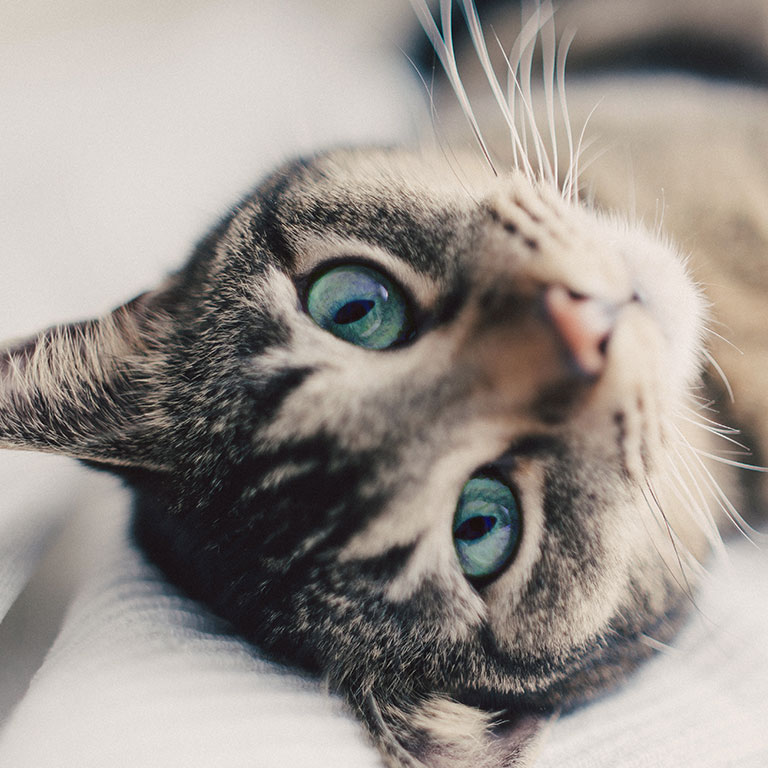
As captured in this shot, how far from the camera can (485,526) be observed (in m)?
0.51

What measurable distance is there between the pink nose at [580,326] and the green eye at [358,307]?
0.41 feet

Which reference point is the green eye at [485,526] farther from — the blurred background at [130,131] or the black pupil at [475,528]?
the blurred background at [130,131]

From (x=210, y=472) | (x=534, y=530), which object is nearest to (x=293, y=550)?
(x=210, y=472)

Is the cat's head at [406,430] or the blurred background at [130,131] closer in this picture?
the cat's head at [406,430]

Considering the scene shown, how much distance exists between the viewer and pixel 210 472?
490 mm

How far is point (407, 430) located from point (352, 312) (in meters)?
0.11

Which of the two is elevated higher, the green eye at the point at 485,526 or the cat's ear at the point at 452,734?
the green eye at the point at 485,526

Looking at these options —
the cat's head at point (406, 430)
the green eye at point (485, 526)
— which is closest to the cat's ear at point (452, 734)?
the cat's head at point (406, 430)

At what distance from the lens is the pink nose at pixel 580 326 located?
0.47 metres

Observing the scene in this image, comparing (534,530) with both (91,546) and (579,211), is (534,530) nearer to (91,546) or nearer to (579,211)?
(579,211)

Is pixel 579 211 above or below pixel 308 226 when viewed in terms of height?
above

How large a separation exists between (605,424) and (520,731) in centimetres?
30

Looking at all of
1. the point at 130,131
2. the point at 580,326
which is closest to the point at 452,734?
the point at 580,326

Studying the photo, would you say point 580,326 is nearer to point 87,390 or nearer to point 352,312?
point 352,312
